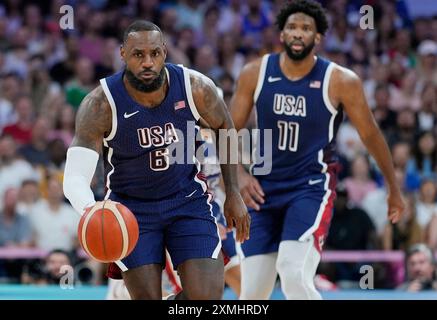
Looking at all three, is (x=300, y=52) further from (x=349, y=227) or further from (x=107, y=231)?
(x=349, y=227)

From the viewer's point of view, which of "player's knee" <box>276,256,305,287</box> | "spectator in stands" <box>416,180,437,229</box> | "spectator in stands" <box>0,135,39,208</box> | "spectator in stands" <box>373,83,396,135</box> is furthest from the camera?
"spectator in stands" <box>373,83,396,135</box>

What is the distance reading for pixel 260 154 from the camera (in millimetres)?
7117

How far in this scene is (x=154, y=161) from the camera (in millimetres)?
5812

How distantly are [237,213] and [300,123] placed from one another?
1.29 m

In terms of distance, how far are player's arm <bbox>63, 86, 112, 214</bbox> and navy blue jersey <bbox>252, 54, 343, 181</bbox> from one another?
163 centimetres

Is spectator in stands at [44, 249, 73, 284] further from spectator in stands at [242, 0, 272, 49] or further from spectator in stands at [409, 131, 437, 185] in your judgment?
spectator in stands at [242, 0, 272, 49]

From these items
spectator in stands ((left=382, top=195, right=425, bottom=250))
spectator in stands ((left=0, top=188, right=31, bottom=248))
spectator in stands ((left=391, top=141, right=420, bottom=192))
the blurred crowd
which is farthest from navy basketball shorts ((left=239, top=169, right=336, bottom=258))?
spectator in stands ((left=391, top=141, right=420, bottom=192))

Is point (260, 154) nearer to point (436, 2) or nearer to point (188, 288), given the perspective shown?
point (188, 288)

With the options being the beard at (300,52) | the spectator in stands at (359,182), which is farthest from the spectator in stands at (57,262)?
the beard at (300,52)

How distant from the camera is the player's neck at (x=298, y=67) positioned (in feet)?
23.4

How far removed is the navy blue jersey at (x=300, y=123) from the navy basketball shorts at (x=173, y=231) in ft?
4.13

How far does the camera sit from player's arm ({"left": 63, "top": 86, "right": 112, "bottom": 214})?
5488 mm
